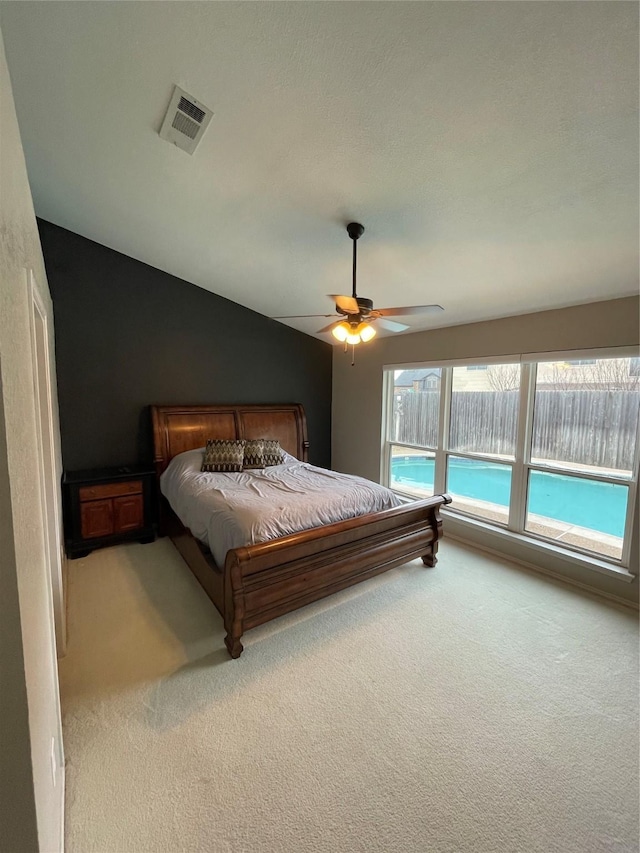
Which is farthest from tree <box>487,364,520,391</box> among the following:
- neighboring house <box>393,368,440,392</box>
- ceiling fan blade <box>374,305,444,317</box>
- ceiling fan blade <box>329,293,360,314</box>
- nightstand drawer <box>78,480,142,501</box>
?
nightstand drawer <box>78,480,142,501</box>

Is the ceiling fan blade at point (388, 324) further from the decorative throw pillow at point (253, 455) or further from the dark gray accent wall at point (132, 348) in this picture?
the decorative throw pillow at point (253, 455)

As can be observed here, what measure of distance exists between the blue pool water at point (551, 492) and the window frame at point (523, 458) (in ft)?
0.23

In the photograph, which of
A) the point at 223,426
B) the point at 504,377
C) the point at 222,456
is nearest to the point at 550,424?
the point at 504,377

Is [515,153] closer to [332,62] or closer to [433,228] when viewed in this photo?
[433,228]

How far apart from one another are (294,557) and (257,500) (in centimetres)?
60

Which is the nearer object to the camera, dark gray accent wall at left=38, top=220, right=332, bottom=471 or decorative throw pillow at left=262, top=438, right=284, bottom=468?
dark gray accent wall at left=38, top=220, right=332, bottom=471

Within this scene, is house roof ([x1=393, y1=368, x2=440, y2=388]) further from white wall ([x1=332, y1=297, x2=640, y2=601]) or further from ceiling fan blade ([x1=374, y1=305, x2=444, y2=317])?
ceiling fan blade ([x1=374, y1=305, x2=444, y2=317])

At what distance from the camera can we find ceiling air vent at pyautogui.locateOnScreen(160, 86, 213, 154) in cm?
184

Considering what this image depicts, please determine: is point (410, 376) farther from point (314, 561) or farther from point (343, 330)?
point (314, 561)

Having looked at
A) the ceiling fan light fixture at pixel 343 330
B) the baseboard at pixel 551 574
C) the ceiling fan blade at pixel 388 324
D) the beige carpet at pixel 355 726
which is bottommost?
the beige carpet at pixel 355 726

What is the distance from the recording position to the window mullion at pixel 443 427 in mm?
4246

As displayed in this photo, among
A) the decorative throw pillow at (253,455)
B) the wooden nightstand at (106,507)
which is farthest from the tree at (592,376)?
the wooden nightstand at (106,507)

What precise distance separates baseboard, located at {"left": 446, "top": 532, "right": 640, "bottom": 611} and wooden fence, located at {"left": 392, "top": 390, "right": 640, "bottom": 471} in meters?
1.01

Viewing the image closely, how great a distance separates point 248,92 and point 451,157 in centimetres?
106
